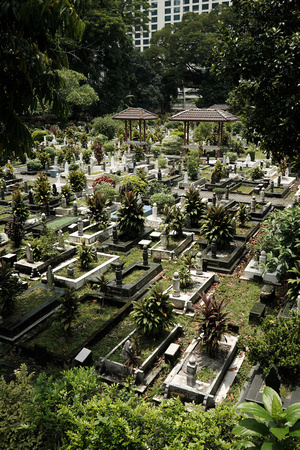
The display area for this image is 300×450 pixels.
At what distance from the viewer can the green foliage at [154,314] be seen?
9055mm

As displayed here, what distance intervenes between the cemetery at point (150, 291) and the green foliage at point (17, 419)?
8.05ft

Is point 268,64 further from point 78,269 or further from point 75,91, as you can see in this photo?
point 75,91

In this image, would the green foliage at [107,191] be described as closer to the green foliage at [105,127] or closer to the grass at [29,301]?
the grass at [29,301]

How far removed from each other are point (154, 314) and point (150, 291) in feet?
2.84

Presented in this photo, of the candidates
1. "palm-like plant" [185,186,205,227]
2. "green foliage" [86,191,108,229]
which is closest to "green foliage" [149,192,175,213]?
"palm-like plant" [185,186,205,227]

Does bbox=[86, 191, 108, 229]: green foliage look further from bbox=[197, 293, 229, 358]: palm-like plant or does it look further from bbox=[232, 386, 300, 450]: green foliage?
bbox=[232, 386, 300, 450]: green foliage

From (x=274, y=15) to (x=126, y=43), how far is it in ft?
157

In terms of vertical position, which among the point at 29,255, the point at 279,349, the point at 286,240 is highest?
the point at 286,240

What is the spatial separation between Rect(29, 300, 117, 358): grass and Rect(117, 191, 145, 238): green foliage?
477 cm

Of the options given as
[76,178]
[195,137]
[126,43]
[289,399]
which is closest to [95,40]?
[126,43]

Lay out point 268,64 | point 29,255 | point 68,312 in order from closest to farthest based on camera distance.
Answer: point 68,312 < point 268,64 < point 29,255

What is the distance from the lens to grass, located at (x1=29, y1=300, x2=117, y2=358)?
360 inches

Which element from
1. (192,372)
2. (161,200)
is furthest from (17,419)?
(161,200)

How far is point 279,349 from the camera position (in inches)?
283
